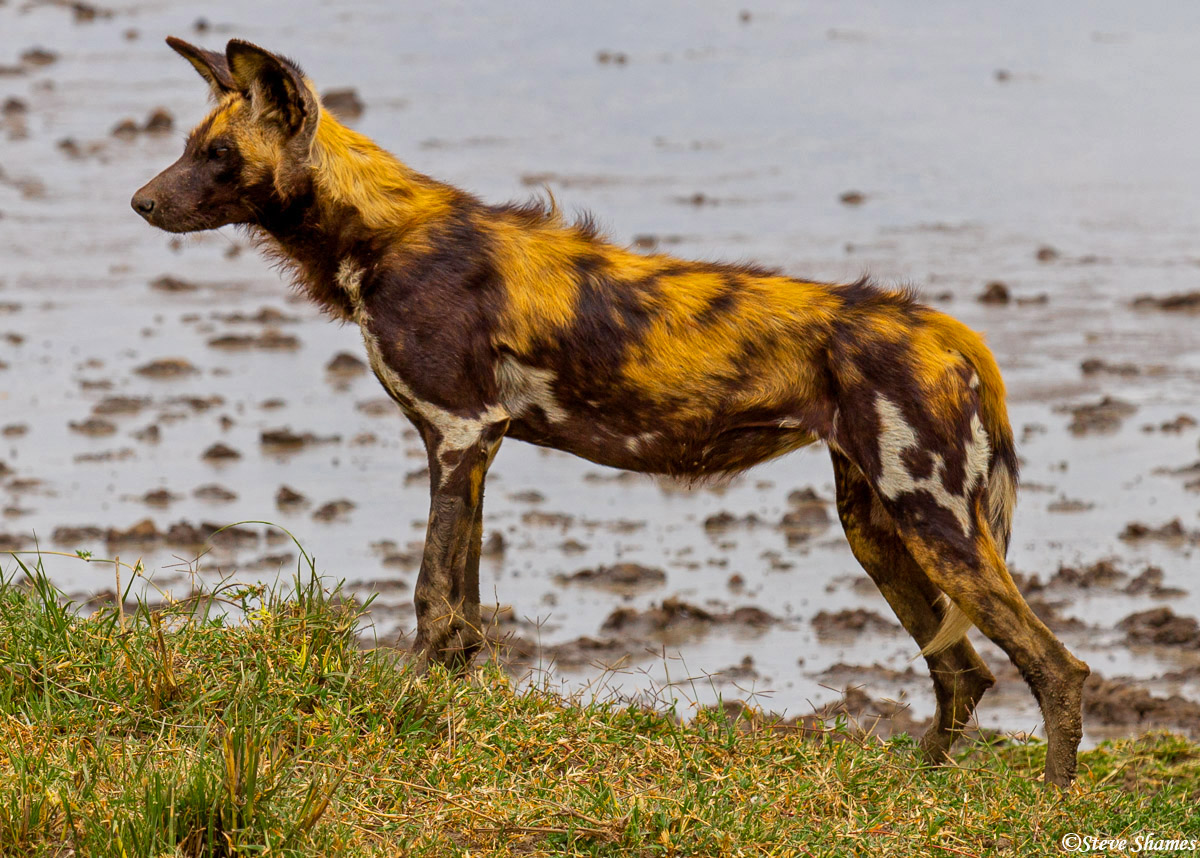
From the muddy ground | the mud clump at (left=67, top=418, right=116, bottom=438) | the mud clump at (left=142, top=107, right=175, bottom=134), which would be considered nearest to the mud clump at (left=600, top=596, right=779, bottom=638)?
the muddy ground

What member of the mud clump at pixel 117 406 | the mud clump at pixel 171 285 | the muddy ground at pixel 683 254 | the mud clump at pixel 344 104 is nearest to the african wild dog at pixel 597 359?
the muddy ground at pixel 683 254

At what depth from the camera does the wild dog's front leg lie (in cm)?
525

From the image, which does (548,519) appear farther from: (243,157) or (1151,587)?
(243,157)

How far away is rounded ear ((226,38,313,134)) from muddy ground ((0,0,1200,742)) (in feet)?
4.86

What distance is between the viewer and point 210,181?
17.6 feet

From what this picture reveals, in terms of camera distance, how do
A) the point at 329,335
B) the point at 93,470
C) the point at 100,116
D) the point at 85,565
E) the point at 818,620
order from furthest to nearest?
the point at 100,116 < the point at 329,335 < the point at 93,470 < the point at 85,565 < the point at 818,620

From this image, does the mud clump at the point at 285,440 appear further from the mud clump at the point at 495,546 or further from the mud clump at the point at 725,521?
the mud clump at the point at 725,521

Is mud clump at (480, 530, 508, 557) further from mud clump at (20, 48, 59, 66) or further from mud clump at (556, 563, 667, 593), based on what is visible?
mud clump at (20, 48, 59, 66)

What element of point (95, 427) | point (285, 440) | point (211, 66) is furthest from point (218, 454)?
point (211, 66)

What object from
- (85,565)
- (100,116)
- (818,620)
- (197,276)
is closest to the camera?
(818,620)

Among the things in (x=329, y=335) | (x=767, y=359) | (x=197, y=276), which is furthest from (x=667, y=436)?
(x=197, y=276)

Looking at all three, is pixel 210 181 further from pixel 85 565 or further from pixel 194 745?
pixel 85 565

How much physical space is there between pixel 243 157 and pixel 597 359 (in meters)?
1.14

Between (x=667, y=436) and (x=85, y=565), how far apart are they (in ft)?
13.2
